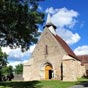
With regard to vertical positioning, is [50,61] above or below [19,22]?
below

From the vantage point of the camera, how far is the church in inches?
1549

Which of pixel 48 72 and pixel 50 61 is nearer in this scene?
pixel 50 61

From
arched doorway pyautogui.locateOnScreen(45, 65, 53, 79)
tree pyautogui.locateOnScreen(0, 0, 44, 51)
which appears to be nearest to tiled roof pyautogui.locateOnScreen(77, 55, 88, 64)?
arched doorway pyautogui.locateOnScreen(45, 65, 53, 79)

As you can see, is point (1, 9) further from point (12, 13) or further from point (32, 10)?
point (32, 10)

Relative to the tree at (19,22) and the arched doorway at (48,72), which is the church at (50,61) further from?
the tree at (19,22)

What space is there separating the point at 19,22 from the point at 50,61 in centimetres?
2009

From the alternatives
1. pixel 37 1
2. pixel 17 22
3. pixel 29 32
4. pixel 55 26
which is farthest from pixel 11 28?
pixel 55 26

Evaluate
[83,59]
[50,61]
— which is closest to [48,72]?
[50,61]

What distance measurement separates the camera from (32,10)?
2523cm

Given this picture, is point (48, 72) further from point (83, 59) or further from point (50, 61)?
point (83, 59)

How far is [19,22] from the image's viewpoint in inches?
947

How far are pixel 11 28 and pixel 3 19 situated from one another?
146cm

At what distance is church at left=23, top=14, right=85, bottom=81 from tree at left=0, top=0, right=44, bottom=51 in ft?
46.6

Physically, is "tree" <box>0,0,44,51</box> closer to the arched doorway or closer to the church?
the church
